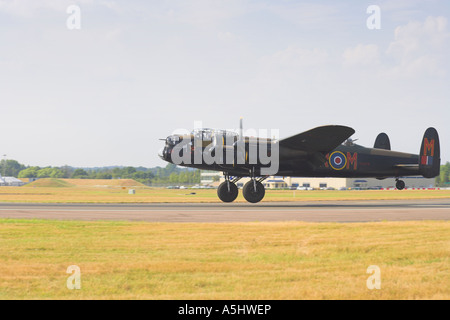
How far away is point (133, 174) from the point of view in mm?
193750

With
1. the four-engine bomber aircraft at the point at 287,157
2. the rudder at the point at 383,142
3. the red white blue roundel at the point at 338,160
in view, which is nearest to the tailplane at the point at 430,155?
the four-engine bomber aircraft at the point at 287,157

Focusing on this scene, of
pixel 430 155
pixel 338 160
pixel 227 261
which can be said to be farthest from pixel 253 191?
pixel 227 261

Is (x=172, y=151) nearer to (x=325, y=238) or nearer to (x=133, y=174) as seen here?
(x=325, y=238)

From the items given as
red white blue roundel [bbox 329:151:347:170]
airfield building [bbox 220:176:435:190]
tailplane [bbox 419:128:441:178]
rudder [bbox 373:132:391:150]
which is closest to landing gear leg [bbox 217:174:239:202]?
red white blue roundel [bbox 329:151:347:170]

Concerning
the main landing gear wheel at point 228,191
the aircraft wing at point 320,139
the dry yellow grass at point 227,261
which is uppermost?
the aircraft wing at point 320,139

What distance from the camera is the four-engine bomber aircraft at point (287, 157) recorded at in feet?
94.6

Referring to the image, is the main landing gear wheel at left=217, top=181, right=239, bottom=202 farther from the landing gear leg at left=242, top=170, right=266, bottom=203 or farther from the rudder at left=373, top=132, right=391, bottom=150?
the rudder at left=373, top=132, right=391, bottom=150

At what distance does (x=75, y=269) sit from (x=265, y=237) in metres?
6.12

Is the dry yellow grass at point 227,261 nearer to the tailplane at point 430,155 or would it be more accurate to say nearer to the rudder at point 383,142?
the tailplane at point 430,155

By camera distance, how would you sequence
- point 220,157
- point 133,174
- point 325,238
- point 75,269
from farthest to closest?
1. point 133,174
2. point 220,157
3. point 325,238
4. point 75,269

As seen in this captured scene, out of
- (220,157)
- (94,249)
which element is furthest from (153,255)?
(220,157)

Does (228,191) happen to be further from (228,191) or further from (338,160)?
(338,160)

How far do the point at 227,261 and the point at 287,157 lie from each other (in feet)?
66.1

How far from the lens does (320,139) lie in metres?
28.7
